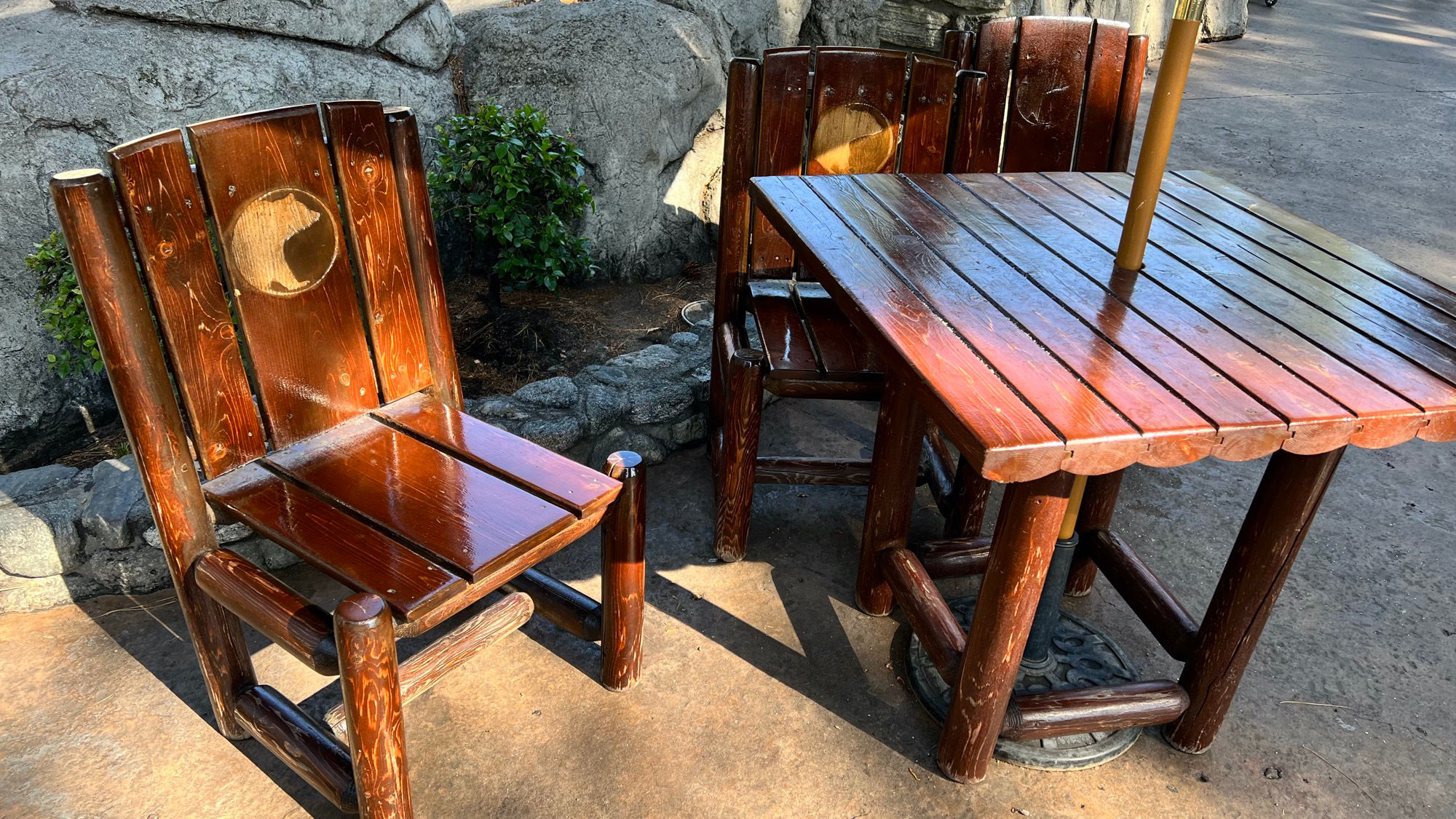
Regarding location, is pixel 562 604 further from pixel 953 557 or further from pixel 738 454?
pixel 953 557

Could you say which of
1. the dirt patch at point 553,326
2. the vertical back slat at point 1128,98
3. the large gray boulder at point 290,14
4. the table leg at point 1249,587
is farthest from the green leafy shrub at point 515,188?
the table leg at point 1249,587

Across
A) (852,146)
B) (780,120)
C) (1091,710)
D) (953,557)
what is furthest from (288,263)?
(1091,710)

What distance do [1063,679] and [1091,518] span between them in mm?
464

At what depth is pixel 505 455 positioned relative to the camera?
6.61 ft

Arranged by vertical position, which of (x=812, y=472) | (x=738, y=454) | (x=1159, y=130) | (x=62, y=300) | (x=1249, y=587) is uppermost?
(x=1159, y=130)

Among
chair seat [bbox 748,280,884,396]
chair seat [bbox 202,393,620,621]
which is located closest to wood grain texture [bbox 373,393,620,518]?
chair seat [bbox 202,393,620,621]

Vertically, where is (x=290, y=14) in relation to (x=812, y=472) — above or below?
above

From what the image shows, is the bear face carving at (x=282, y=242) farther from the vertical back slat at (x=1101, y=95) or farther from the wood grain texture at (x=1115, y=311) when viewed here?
the vertical back slat at (x=1101, y=95)

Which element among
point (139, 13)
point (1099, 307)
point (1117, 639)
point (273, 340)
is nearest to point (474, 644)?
point (273, 340)

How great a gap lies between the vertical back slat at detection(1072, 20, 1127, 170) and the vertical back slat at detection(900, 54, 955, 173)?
53 cm

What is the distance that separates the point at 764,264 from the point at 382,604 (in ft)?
5.56

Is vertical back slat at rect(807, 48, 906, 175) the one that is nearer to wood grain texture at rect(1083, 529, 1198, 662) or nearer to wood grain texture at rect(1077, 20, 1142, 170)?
wood grain texture at rect(1077, 20, 1142, 170)

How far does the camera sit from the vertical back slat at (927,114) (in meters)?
2.77

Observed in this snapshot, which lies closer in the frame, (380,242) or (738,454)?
(380,242)
